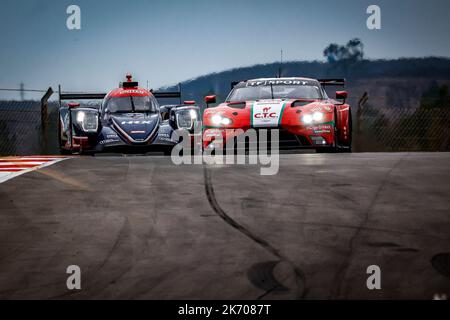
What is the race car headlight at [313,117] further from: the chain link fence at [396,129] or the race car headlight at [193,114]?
the chain link fence at [396,129]

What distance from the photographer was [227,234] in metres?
4.25

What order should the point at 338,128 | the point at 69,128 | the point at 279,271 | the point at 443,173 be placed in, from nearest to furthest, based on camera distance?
1. the point at 279,271
2. the point at 443,173
3. the point at 338,128
4. the point at 69,128

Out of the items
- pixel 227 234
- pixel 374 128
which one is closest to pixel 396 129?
pixel 374 128

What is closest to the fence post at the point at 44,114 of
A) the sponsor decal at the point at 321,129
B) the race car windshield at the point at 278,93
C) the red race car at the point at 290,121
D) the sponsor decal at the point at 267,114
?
the race car windshield at the point at 278,93

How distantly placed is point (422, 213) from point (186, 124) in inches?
282

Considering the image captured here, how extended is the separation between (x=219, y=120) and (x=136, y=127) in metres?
2.05

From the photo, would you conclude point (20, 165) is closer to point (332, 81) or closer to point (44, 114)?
point (332, 81)

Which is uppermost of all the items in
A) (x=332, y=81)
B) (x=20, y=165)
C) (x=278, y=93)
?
(x=332, y=81)

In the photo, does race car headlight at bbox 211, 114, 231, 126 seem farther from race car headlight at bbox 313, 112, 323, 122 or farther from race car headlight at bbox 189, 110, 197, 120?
race car headlight at bbox 189, 110, 197, 120

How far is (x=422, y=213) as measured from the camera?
4.76 metres

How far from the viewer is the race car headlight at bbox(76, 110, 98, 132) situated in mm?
11156

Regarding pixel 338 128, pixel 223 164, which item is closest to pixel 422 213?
pixel 223 164

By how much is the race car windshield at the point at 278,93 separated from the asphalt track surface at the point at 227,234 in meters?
3.73
